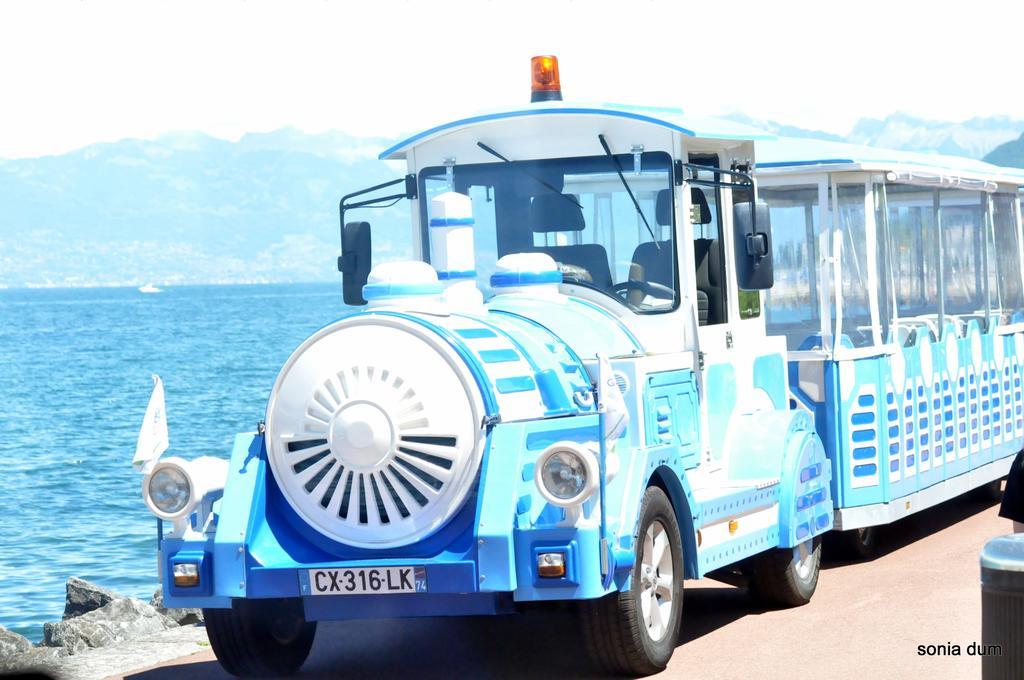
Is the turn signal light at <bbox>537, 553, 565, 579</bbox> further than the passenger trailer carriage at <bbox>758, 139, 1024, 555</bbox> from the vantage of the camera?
No

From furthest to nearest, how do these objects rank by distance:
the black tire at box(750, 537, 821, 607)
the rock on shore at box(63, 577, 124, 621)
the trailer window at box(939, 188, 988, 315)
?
the rock on shore at box(63, 577, 124, 621), the trailer window at box(939, 188, 988, 315), the black tire at box(750, 537, 821, 607)

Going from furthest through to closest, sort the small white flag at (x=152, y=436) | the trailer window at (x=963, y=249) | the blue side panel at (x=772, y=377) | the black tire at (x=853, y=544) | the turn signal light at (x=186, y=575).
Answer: the trailer window at (x=963, y=249)
the black tire at (x=853, y=544)
the blue side panel at (x=772, y=377)
the small white flag at (x=152, y=436)
the turn signal light at (x=186, y=575)

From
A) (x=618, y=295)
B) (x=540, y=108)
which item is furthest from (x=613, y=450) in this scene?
(x=540, y=108)

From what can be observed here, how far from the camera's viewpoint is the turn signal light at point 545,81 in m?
9.89

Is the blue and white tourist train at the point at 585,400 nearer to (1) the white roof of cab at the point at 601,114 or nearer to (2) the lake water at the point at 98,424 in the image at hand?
(1) the white roof of cab at the point at 601,114

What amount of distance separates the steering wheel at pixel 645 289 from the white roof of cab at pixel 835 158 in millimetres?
2391

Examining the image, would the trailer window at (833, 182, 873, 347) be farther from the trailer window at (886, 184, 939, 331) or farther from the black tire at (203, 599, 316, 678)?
the black tire at (203, 599, 316, 678)

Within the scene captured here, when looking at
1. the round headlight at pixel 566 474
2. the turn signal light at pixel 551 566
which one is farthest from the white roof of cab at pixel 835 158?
the turn signal light at pixel 551 566

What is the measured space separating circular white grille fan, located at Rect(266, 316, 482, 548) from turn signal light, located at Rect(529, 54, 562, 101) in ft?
8.06

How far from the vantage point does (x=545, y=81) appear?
32.6 feet

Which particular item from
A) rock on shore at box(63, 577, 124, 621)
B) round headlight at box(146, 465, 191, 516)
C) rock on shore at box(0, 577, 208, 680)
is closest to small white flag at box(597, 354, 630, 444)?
round headlight at box(146, 465, 191, 516)

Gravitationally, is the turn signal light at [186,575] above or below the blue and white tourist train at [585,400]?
below

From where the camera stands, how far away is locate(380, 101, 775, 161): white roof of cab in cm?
928

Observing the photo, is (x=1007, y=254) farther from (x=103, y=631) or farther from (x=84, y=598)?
(x=84, y=598)
